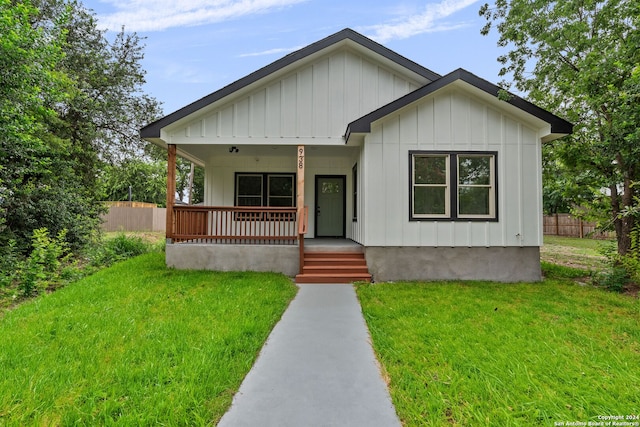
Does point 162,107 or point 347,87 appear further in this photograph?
point 162,107

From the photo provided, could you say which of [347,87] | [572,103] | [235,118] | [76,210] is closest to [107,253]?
[76,210]

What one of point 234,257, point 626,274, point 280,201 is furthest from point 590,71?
point 234,257

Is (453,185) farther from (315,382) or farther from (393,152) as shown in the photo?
(315,382)

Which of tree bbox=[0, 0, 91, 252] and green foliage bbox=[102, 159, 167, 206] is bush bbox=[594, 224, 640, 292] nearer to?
tree bbox=[0, 0, 91, 252]

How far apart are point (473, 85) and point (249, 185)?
644 centimetres

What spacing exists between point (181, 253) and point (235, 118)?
11.2 ft

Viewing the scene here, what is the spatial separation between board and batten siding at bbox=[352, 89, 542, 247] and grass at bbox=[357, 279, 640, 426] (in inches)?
61.6

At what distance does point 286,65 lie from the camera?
7070 millimetres

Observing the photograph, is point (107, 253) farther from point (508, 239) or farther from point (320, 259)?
point (508, 239)

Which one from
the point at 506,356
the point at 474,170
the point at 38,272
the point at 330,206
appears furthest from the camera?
the point at 330,206

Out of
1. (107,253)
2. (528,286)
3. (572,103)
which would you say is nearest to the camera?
(528,286)

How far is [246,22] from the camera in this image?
13367mm

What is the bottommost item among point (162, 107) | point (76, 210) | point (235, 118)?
point (76, 210)

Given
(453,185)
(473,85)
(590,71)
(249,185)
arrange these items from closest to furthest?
(590,71) < (473,85) < (453,185) < (249,185)
